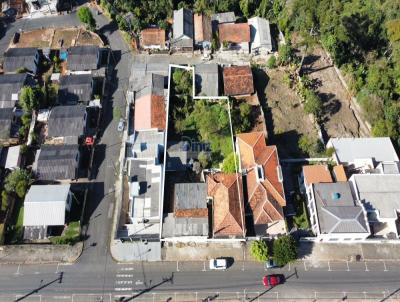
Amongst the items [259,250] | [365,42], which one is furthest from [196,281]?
[365,42]

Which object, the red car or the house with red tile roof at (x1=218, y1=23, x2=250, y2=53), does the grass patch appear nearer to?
the red car

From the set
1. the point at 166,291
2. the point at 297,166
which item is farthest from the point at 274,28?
the point at 166,291

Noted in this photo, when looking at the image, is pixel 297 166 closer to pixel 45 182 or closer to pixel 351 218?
pixel 351 218

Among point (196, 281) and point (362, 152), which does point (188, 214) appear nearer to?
point (196, 281)

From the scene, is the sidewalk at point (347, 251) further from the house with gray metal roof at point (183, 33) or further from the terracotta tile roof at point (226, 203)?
the house with gray metal roof at point (183, 33)

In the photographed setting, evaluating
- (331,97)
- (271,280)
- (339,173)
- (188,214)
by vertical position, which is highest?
(331,97)

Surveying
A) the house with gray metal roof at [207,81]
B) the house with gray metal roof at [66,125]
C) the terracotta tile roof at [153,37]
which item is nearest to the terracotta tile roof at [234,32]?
the house with gray metal roof at [207,81]
